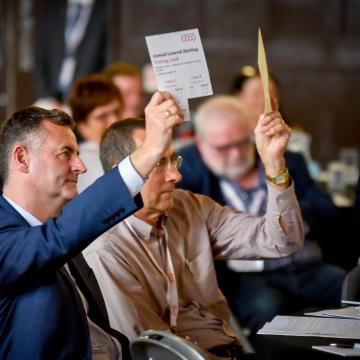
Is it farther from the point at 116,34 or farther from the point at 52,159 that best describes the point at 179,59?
the point at 116,34

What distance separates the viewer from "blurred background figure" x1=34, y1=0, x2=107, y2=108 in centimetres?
782

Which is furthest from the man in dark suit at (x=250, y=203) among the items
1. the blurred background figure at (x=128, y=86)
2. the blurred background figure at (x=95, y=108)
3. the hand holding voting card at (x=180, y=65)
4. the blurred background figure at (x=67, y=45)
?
the blurred background figure at (x=67, y=45)

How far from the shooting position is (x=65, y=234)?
2182mm

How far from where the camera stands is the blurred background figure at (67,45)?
25.7 ft

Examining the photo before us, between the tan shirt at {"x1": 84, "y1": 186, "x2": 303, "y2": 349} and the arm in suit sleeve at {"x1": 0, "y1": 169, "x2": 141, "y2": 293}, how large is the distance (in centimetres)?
59

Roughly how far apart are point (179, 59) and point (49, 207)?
23.5 inches

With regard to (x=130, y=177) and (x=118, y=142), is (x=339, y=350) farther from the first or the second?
(x=118, y=142)

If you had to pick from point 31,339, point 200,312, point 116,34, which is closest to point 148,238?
point 200,312

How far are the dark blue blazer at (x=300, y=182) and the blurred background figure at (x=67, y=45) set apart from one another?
3.35 m

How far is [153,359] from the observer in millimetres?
2182

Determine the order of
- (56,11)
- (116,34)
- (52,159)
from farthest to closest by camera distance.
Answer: (56,11), (116,34), (52,159)

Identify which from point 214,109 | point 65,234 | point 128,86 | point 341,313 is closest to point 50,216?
point 65,234

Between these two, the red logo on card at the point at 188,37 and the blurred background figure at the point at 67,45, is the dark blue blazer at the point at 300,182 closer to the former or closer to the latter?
the red logo on card at the point at 188,37

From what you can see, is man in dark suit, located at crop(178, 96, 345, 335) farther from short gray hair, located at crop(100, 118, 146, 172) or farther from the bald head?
short gray hair, located at crop(100, 118, 146, 172)
